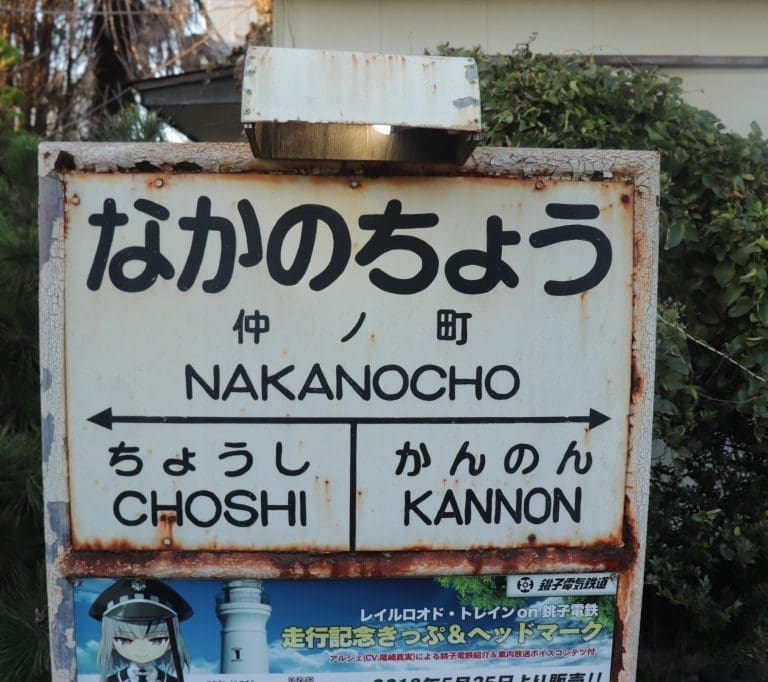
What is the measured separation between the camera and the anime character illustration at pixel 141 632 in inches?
76.9

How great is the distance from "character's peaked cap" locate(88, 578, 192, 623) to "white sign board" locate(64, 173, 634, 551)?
0.11 meters

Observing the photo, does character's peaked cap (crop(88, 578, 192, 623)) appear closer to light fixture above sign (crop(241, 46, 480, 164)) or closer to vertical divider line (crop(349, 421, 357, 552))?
vertical divider line (crop(349, 421, 357, 552))

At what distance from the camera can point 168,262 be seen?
1.90 m

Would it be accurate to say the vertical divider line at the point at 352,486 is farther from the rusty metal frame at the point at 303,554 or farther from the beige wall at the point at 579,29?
the beige wall at the point at 579,29

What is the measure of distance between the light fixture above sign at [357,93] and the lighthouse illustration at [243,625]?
3.62 feet

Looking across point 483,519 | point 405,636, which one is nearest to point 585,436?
point 483,519

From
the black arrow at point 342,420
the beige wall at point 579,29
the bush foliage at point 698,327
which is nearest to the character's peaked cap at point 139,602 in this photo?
the black arrow at point 342,420

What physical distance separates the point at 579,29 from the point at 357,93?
10.0 ft

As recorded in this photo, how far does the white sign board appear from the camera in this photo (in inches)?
74.8

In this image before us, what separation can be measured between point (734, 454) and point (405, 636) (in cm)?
183

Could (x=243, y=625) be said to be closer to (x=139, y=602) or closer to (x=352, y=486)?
(x=139, y=602)

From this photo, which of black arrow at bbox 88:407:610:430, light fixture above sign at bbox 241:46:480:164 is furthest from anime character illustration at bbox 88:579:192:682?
light fixture above sign at bbox 241:46:480:164

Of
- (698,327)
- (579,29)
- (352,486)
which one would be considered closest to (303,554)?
(352,486)

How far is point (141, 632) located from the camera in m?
1.97
